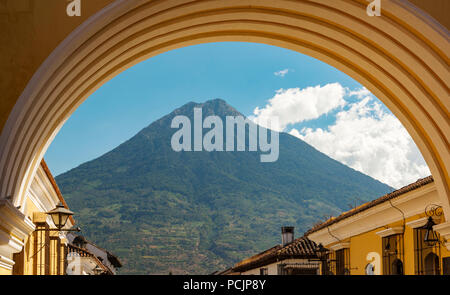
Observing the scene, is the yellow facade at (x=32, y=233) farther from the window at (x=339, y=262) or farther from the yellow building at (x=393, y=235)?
the window at (x=339, y=262)

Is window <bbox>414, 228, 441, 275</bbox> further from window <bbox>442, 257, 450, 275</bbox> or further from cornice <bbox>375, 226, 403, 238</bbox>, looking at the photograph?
window <bbox>442, 257, 450, 275</bbox>

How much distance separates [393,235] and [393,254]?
447 millimetres

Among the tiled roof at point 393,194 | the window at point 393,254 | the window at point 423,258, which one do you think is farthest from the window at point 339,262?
the window at point 423,258

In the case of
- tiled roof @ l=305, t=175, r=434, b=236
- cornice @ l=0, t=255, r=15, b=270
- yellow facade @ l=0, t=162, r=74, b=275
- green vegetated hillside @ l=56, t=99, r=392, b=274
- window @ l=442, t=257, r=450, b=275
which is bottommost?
cornice @ l=0, t=255, r=15, b=270

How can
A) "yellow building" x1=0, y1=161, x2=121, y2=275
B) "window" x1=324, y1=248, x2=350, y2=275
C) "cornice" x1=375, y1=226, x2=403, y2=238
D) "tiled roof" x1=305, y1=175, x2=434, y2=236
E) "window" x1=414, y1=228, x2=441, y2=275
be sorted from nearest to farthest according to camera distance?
1. "yellow building" x1=0, y1=161, x2=121, y2=275
2. "tiled roof" x1=305, y1=175, x2=434, y2=236
3. "window" x1=414, y1=228, x2=441, y2=275
4. "cornice" x1=375, y1=226, x2=403, y2=238
5. "window" x1=324, y1=248, x2=350, y2=275

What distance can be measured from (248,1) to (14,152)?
237cm

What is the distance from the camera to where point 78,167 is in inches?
4902

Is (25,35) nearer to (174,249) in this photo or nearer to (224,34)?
(224,34)

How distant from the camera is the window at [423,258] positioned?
12.3 meters

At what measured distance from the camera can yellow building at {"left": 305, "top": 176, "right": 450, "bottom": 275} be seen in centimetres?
1150

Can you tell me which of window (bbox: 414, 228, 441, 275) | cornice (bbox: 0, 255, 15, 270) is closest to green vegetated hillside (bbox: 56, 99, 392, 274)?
window (bbox: 414, 228, 441, 275)

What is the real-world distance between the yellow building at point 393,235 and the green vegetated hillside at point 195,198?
6996 cm

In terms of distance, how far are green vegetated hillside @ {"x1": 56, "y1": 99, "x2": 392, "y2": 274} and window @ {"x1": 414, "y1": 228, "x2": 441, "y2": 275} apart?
73.8 meters
